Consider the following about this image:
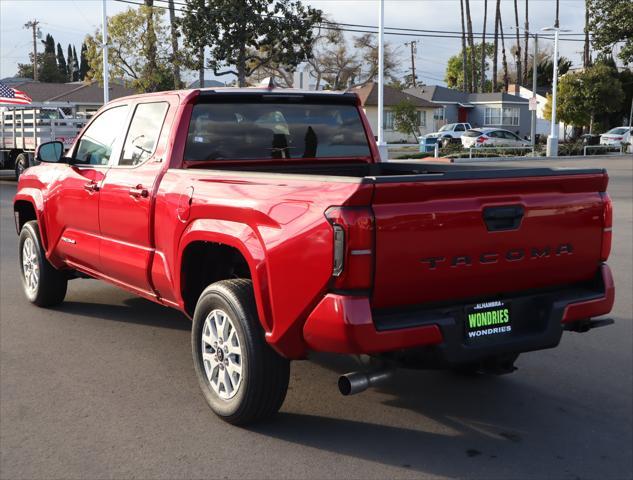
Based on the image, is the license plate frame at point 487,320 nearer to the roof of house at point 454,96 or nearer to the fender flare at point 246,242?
the fender flare at point 246,242

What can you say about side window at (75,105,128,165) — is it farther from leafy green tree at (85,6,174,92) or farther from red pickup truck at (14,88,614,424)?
leafy green tree at (85,6,174,92)

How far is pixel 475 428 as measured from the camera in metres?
4.77

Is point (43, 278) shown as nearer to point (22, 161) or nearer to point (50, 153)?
point (50, 153)

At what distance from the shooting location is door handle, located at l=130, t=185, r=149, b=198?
18.2ft

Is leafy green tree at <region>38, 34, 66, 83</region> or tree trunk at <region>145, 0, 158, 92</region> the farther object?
leafy green tree at <region>38, 34, 66, 83</region>

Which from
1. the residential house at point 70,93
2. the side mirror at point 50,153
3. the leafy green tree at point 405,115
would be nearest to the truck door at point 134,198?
the side mirror at point 50,153

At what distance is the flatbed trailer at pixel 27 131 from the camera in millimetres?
23234

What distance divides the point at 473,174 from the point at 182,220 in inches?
74.8

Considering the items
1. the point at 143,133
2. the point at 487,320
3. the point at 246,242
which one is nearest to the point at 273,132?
the point at 143,133

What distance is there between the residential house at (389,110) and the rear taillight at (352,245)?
5925 cm

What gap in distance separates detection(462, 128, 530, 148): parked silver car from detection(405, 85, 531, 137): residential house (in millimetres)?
25887

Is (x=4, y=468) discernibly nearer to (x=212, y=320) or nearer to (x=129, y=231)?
(x=212, y=320)

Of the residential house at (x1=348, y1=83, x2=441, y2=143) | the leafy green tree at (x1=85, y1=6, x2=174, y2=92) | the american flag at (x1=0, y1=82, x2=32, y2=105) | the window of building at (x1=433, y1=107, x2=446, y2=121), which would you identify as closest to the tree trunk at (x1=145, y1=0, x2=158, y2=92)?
the leafy green tree at (x1=85, y1=6, x2=174, y2=92)

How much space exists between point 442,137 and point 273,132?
46.5 metres
